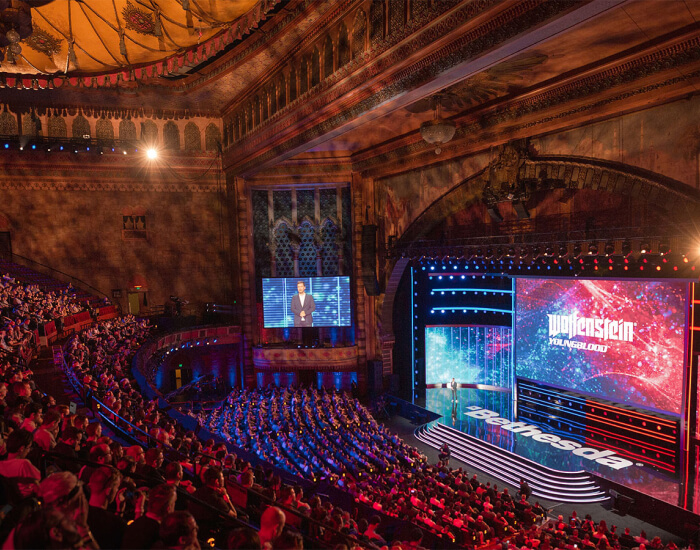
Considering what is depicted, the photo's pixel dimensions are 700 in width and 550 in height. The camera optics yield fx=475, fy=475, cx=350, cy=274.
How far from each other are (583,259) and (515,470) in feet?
22.9

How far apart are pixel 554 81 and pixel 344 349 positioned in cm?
1251

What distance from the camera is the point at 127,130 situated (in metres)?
20.1

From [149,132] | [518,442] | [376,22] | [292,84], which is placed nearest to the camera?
[376,22]

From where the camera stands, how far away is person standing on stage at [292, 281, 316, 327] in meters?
19.9

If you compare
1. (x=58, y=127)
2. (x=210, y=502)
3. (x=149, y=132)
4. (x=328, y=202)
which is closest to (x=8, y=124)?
(x=58, y=127)

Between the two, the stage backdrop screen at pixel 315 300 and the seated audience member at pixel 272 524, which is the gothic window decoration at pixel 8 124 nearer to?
the stage backdrop screen at pixel 315 300

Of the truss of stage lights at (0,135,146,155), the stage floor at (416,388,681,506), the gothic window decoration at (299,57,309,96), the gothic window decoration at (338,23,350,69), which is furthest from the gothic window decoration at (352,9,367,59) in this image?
the truss of stage lights at (0,135,146,155)

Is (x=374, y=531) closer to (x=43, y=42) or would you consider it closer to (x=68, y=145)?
(x=43, y=42)

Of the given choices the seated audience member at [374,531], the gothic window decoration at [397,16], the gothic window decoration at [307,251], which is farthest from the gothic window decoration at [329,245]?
the seated audience member at [374,531]

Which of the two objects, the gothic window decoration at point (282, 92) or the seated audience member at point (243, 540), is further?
the gothic window decoration at point (282, 92)

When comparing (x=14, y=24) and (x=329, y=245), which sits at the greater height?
(x=14, y=24)

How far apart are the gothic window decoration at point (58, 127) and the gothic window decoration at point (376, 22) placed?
15829 millimetres

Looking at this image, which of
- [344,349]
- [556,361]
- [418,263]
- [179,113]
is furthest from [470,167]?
[179,113]

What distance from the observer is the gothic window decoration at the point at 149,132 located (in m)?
20.3
